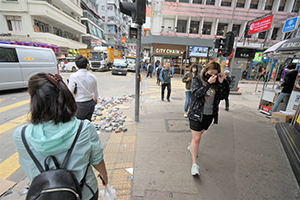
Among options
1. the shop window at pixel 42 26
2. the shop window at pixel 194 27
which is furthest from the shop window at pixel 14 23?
the shop window at pixel 194 27

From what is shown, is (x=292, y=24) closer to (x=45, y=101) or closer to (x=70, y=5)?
(x=45, y=101)

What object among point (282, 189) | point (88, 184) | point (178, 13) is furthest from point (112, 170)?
point (178, 13)

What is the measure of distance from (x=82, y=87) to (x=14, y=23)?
24533 millimetres

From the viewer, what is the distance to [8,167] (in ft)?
9.01

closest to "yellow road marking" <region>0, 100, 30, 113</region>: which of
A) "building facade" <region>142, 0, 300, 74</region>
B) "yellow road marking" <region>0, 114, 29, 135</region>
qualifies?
"yellow road marking" <region>0, 114, 29, 135</region>

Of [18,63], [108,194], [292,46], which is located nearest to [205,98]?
[108,194]

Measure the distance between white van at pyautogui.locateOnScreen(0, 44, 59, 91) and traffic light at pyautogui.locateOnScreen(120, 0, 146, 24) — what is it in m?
7.04

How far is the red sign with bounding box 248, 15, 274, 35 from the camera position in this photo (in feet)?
27.0

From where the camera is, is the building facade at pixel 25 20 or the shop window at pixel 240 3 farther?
the shop window at pixel 240 3

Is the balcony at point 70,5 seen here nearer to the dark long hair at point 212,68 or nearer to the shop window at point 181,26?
the shop window at point 181,26

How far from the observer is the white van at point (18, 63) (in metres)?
6.98

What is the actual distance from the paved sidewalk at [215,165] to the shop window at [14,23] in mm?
24123

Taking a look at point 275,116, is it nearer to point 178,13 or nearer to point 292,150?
point 292,150

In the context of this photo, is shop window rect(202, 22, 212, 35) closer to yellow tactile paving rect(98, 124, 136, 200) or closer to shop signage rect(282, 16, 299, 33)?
shop signage rect(282, 16, 299, 33)
